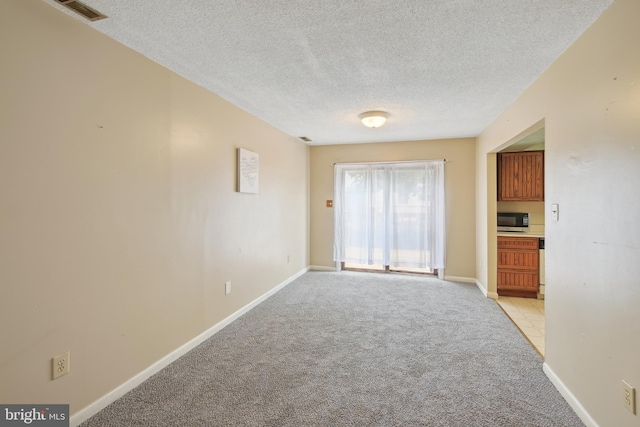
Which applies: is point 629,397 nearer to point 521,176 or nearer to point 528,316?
point 528,316

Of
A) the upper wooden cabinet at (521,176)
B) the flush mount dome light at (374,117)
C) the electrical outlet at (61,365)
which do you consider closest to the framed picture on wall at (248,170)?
the flush mount dome light at (374,117)

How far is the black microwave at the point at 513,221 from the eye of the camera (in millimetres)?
4584

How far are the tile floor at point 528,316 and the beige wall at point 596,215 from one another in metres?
0.74

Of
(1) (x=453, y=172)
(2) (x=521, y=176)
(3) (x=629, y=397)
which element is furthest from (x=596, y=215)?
(1) (x=453, y=172)

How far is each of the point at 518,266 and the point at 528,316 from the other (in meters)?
0.94

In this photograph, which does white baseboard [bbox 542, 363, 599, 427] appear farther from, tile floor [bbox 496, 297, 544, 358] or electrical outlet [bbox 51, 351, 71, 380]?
electrical outlet [bbox 51, 351, 71, 380]

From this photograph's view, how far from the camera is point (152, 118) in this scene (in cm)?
234

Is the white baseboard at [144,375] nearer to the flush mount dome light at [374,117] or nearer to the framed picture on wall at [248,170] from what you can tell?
the framed picture on wall at [248,170]

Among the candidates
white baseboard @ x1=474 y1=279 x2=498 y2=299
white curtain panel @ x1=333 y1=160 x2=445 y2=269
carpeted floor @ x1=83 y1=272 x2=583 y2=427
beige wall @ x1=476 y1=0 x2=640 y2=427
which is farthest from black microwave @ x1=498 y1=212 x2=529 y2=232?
beige wall @ x1=476 y1=0 x2=640 y2=427

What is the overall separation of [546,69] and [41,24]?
3466 mm

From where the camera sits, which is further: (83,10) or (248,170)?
(248,170)

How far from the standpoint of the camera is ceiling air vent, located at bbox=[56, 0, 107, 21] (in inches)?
64.5

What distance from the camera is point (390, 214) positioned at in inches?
212

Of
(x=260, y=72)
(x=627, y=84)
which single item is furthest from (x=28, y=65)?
(x=627, y=84)
